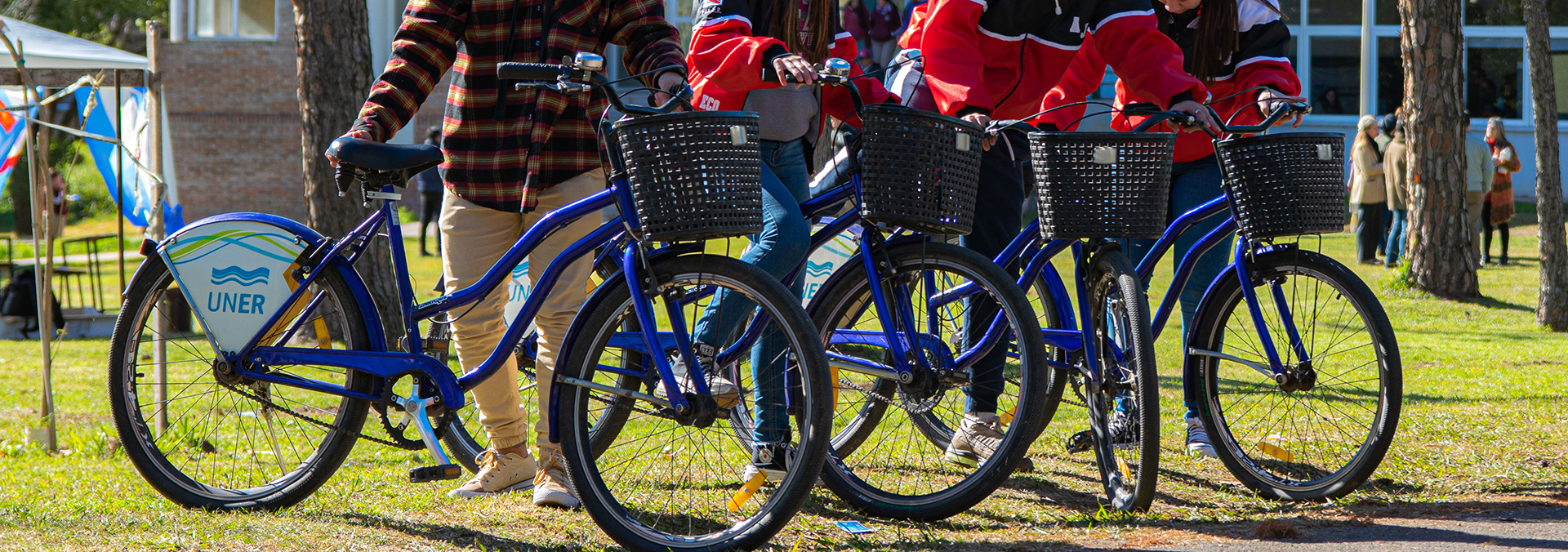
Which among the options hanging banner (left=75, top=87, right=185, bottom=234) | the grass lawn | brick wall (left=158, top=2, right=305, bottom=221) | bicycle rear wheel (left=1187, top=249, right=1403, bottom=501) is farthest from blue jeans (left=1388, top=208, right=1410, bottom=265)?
brick wall (left=158, top=2, right=305, bottom=221)

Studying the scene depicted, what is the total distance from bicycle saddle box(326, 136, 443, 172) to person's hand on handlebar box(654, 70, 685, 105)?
61 centimetres

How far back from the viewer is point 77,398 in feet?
23.9

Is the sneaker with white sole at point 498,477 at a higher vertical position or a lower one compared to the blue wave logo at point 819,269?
lower

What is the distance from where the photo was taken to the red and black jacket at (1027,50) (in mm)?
3812

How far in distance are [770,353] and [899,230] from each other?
47 centimetres

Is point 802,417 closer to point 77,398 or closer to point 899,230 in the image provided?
point 899,230

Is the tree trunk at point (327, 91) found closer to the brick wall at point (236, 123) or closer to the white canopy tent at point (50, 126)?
the white canopy tent at point (50, 126)

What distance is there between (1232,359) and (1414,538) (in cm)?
70

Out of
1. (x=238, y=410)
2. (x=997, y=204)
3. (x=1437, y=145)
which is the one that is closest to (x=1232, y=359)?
(x=997, y=204)

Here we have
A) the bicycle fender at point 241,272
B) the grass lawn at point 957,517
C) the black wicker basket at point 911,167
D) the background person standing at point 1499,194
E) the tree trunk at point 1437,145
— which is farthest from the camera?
the background person standing at point 1499,194

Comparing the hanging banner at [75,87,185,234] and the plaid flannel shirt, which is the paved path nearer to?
the plaid flannel shirt

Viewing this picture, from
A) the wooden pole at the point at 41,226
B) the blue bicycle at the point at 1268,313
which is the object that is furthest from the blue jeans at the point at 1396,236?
the wooden pole at the point at 41,226

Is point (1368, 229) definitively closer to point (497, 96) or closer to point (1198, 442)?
point (1198, 442)

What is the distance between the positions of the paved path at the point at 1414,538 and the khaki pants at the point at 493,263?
152 centimetres
